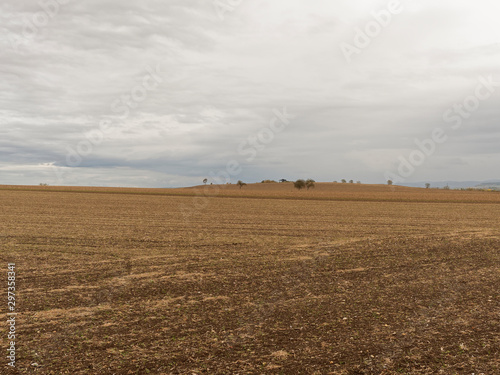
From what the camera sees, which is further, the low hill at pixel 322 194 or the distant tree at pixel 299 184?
the distant tree at pixel 299 184

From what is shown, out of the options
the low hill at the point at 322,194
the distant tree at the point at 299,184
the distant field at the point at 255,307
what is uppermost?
the distant tree at the point at 299,184

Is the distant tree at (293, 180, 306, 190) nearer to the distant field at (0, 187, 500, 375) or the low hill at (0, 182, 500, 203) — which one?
the low hill at (0, 182, 500, 203)

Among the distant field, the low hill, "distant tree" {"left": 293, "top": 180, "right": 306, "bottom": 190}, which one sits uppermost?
"distant tree" {"left": 293, "top": 180, "right": 306, "bottom": 190}

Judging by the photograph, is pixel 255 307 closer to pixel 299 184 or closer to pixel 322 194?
pixel 322 194

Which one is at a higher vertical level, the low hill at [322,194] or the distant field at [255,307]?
the low hill at [322,194]

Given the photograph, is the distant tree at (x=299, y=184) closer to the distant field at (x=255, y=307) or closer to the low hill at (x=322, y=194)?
the low hill at (x=322, y=194)

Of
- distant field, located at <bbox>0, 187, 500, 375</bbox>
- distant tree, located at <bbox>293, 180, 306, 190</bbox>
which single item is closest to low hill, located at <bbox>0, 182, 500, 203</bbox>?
distant tree, located at <bbox>293, 180, 306, 190</bbox>

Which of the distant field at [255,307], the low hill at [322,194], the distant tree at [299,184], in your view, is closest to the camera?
the distant field at [255,307]

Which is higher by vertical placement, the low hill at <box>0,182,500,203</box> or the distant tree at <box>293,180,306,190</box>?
the distant tree at <box>293,180,306,190</box>

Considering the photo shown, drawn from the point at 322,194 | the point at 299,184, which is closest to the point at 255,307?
the point at 322,194

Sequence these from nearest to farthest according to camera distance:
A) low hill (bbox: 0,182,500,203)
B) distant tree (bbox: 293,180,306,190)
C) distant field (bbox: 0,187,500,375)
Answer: distant field (bbox: 0,187,500,375)
low hill (bbox: 0,182,500,203)
distant tree (bbox: 293,180,306,190)

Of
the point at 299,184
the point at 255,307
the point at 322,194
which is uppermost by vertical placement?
the point at 299,184

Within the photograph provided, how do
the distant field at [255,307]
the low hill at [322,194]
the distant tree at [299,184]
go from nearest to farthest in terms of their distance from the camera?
the distant field at [255,307]
the low hill at [322,194]
the distant tree at [299,184]

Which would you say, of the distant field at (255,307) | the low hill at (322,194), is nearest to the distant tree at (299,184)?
the low hill at (322,194)
